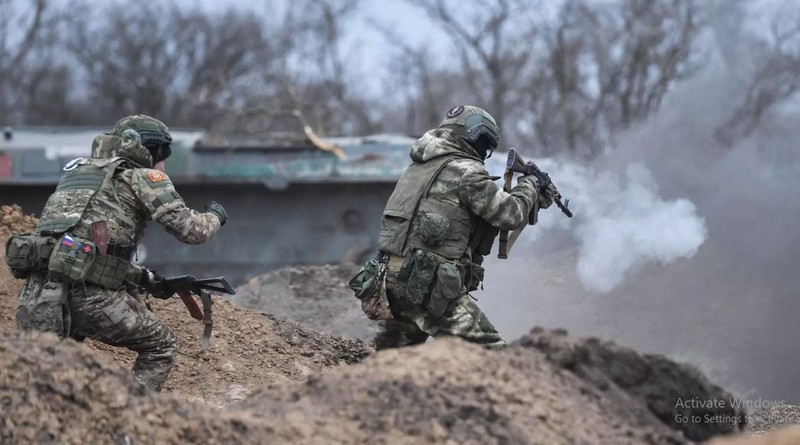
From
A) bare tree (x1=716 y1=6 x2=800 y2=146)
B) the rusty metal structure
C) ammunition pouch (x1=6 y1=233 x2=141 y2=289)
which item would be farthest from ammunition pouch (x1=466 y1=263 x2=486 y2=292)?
bare tree (x1=716 y1=6 x2=800 y2=146)

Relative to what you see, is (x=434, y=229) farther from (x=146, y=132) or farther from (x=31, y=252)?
(x=31, y=252)

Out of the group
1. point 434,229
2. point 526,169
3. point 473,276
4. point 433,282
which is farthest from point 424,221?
point 526,169

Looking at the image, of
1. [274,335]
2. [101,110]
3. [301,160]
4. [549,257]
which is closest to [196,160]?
[301,160]

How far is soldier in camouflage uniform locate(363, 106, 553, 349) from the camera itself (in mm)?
5676

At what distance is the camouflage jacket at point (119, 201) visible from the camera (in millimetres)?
5590

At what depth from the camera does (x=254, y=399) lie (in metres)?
4.49

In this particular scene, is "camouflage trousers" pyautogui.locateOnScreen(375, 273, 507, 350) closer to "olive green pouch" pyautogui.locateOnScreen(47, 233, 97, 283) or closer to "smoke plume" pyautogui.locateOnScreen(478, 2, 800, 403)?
"olive green pouch" pyautogui.locateOnScreen(47, 233, 97, 283)

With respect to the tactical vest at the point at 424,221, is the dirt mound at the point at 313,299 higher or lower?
higher

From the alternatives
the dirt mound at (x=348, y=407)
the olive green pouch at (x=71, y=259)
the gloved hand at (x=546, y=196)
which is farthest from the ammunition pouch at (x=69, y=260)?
the gloved hand at (x=546, y=196)

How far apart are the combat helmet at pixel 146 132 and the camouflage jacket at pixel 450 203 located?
1.23 meters

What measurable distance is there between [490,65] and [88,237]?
20.7m

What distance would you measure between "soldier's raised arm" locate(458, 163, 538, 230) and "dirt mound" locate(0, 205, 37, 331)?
285 cm

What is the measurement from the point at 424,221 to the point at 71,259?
5.59ft

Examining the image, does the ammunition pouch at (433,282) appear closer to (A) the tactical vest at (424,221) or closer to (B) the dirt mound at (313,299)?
(A) the tactical vest at (424,221)
